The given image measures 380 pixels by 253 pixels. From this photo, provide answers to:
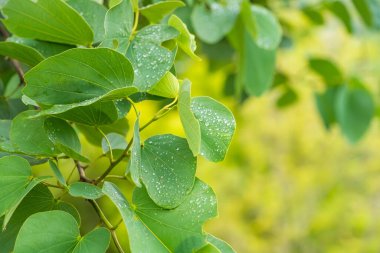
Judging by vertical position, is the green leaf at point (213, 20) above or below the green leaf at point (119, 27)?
below

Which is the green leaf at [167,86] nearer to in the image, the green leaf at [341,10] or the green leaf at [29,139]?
the green leaf at [29,139]

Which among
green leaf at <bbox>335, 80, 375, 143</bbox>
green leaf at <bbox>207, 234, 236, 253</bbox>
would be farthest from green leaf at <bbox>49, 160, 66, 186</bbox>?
green leaf at <bbox>335, 80, 375, 143</bbox>

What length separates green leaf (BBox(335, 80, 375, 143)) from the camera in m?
1.11

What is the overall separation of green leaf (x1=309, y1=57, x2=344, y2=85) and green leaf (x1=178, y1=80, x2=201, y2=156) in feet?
2.81

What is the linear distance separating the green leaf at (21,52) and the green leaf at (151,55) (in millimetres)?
80

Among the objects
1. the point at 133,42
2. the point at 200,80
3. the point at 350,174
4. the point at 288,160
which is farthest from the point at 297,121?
the point at 133,42

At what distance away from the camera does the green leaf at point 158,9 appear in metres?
0.55

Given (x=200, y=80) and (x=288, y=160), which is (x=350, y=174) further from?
(x=200, y=80)

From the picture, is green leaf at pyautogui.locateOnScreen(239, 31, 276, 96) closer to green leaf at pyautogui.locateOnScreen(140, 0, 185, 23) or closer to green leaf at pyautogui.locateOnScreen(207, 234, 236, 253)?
green leaf at pyautogui.locateOnScreen(140, 0, 185, 23)

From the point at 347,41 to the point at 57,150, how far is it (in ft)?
8.97

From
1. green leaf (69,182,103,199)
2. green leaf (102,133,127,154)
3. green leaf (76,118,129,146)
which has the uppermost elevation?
green leaf (69,182,103,199)

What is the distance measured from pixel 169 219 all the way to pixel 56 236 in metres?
0.08

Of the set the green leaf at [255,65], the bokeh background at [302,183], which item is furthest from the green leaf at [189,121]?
the bokeh background at [302,183]

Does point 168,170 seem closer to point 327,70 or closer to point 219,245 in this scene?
point 219,245
